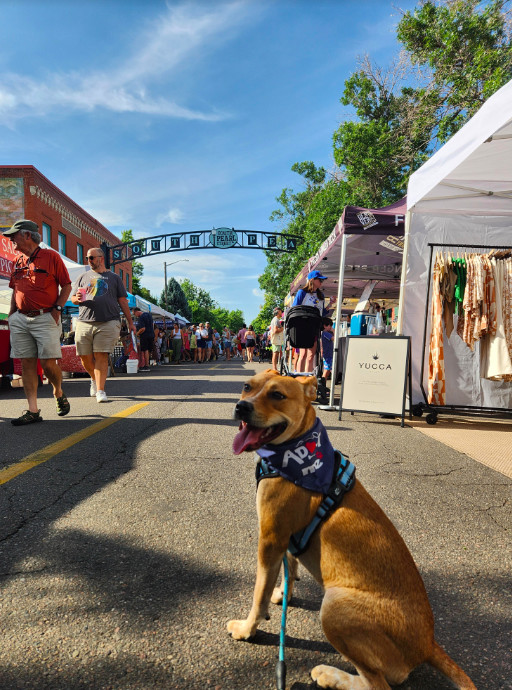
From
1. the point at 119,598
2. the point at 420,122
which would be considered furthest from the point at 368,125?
the point at 119,598

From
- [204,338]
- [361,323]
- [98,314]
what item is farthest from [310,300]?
[204,338]

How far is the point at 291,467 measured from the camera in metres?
1.55

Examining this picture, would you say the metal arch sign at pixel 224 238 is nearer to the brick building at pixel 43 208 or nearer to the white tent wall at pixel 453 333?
the brick building at pixel 43 208

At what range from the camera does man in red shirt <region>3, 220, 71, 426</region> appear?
507cm

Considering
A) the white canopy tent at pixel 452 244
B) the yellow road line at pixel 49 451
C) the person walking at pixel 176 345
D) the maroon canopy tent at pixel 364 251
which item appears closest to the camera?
the yellow road line at pixel 49 451

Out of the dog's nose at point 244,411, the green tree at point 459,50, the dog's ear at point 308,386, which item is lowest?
the dog's nose at point 244,411

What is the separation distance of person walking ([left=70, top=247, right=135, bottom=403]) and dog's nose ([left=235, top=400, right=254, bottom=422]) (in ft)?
17.7

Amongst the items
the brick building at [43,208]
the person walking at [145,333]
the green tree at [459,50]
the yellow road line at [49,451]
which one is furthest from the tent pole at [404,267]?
the brick building at [43,208]

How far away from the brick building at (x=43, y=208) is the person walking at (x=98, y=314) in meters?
20.5

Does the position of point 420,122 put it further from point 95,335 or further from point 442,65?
point 95,335

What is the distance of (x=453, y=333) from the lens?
615 cm

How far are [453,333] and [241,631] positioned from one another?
5.57 metres

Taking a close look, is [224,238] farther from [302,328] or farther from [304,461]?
[304,461]

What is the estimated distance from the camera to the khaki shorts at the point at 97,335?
6523mm
